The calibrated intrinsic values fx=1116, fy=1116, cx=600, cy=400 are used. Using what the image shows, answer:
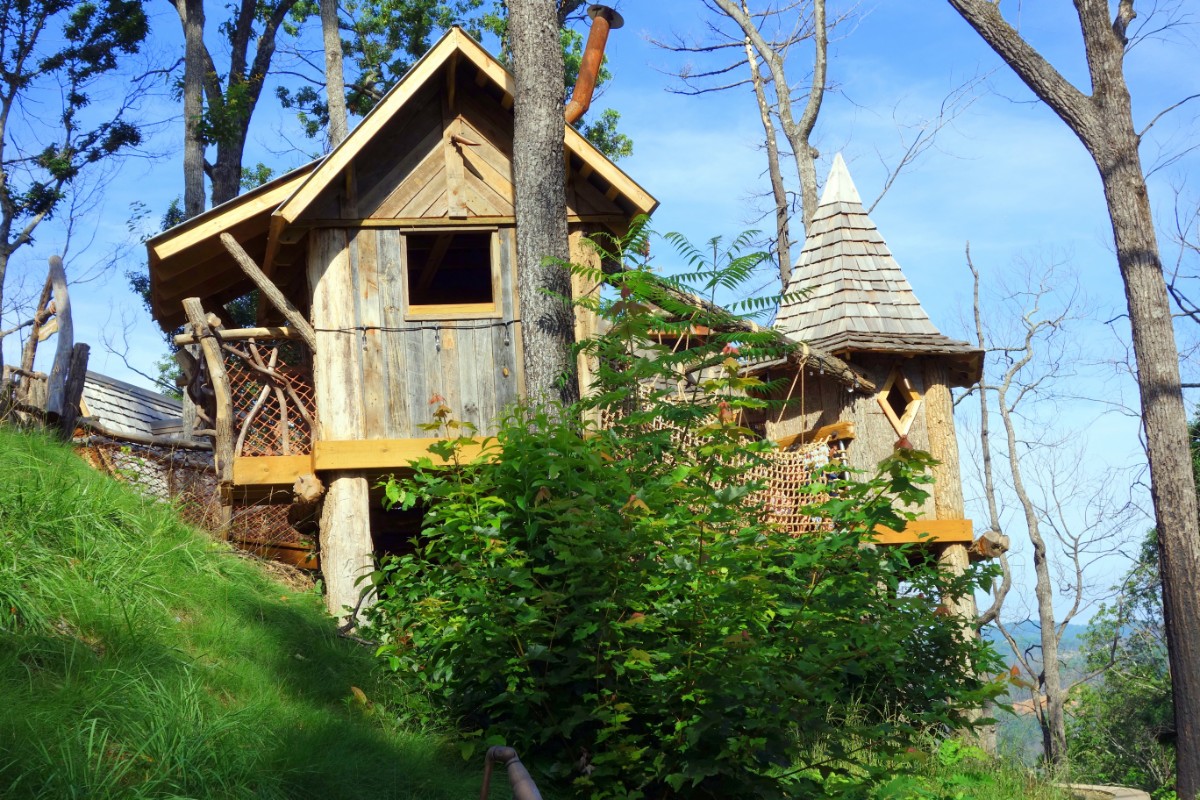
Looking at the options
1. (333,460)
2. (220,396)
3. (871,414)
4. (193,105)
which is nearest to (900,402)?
(871,414)

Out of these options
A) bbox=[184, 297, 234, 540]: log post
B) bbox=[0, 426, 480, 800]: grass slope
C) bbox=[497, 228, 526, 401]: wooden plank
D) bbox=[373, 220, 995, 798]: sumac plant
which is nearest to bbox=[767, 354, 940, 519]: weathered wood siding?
bbox=[497, 228, 526, 401]: wooden plank

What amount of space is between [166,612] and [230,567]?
154cm

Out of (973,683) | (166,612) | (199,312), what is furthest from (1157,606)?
(166,612)

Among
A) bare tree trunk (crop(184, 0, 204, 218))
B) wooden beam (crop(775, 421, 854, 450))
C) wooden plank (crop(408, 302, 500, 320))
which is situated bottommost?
wooden beam (crop(775, 421, 854, 450))

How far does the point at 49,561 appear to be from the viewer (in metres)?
6.40

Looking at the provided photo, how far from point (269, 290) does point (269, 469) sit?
5.72 ft

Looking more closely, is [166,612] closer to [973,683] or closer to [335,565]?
[335,565]

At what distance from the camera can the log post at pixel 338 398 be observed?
1048 centimetres

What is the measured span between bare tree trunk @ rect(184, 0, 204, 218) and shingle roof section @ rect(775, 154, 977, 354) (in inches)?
438

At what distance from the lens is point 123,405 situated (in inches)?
861

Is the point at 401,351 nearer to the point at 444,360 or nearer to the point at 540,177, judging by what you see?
the point at 444,360

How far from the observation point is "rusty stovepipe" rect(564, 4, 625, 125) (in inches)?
475

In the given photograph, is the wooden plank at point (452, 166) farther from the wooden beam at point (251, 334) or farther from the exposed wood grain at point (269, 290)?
the wooden beam at point (251, 334)

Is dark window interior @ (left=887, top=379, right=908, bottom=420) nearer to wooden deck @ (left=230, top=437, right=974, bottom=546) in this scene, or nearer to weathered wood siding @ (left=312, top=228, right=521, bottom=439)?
wooden deck @ (left=230, top=437, right=974, bottom=546)
